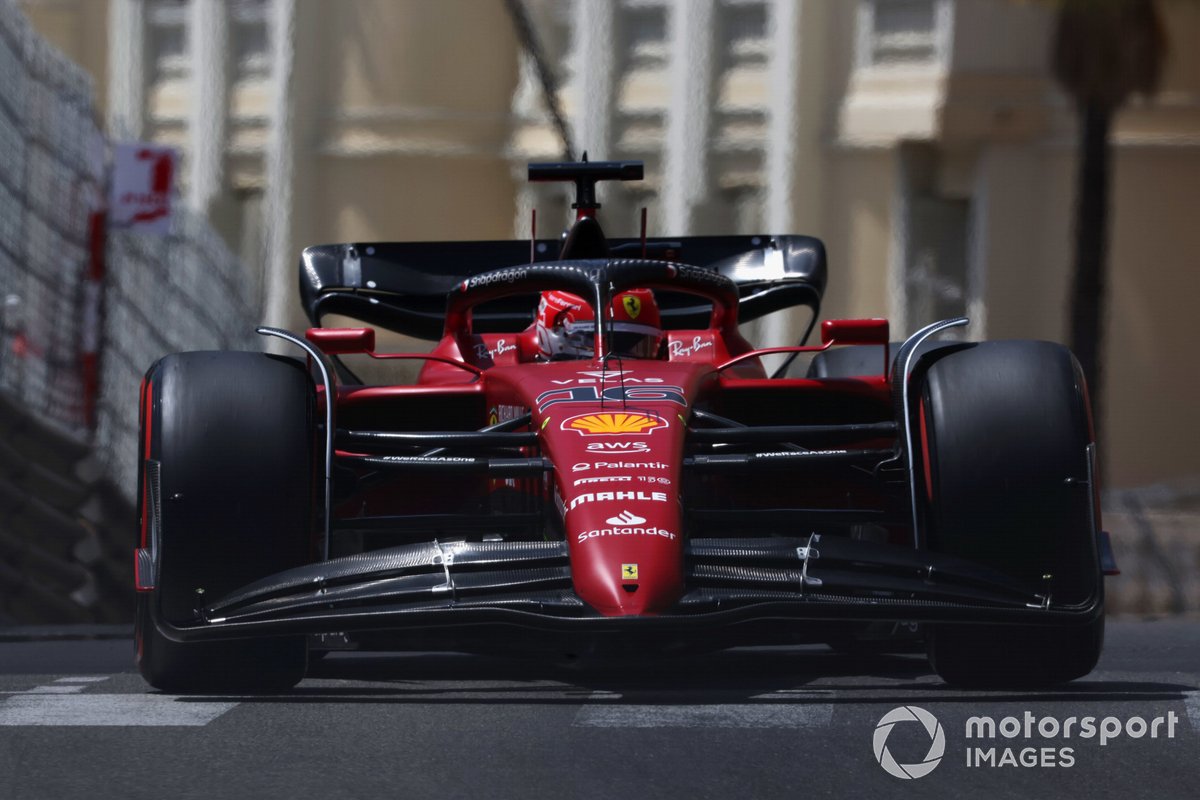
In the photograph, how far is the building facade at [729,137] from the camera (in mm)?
23797

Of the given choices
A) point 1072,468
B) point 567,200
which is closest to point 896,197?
point 567,200

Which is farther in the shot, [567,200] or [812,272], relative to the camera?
[567,200]

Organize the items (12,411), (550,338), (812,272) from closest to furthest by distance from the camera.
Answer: (550,338) < (812,272) < (12,411)

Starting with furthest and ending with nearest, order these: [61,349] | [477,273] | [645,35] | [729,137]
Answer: [645,35] → [729,137] → [61,349] → [477,273]

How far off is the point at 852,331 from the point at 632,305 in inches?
45.0

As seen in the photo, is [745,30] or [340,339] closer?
[340,339]

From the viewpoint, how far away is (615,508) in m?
6.23

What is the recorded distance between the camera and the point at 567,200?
89.1 ft

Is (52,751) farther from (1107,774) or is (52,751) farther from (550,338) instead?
(550,338)

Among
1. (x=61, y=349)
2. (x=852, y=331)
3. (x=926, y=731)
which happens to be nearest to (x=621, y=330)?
(x=852, y=331)

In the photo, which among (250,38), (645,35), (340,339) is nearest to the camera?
(340,339)

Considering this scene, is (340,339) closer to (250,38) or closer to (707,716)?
(707,716)

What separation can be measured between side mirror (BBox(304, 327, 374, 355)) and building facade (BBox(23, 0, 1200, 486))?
16.4 metres

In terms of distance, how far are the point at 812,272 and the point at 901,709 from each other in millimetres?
4291
